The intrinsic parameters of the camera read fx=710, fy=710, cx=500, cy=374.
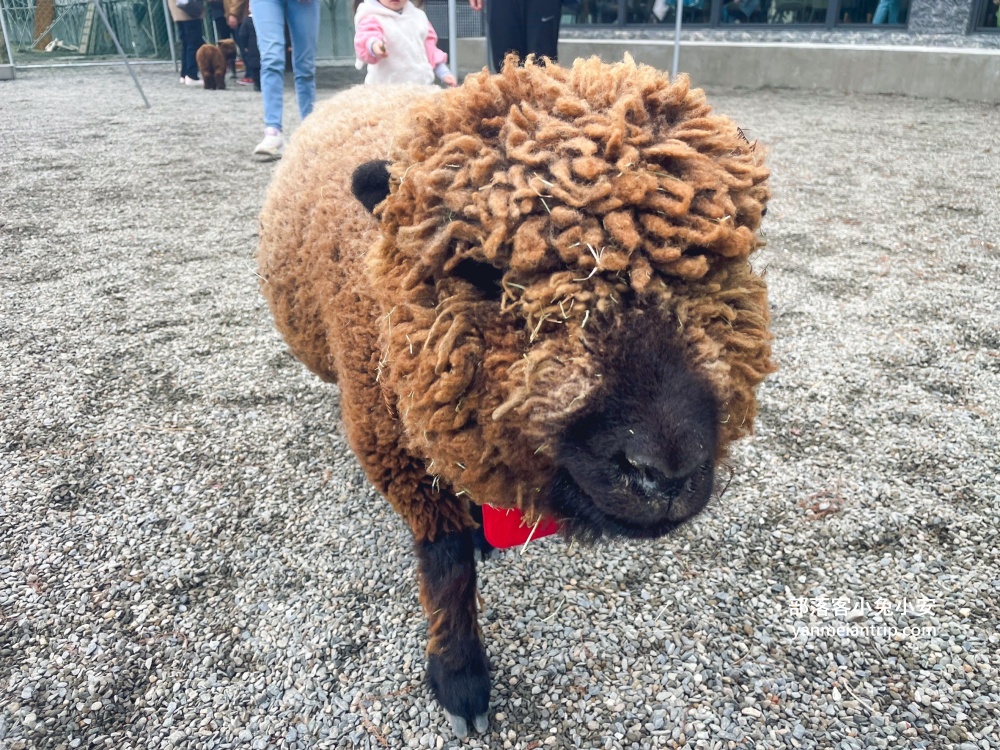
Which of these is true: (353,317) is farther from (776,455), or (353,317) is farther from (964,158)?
(964,158)

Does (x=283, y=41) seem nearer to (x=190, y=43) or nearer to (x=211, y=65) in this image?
(x=211, y=65)

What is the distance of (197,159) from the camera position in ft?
29.1

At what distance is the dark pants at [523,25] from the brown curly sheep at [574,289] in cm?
568

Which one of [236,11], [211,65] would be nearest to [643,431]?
[236,11]

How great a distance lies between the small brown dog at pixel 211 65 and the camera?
14.9 meters

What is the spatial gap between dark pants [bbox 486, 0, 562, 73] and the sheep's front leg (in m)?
5.80

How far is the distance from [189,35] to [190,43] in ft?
0.66

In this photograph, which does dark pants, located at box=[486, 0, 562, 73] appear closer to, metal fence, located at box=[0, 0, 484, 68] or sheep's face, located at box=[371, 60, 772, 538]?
sheep's face, located at box=[371, 60, 772, 538]

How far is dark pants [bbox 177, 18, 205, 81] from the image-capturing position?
15.0 m

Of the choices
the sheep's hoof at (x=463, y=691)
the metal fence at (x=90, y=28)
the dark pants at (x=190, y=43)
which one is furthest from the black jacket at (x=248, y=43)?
the sheep's hoof at (x=463, y=691)

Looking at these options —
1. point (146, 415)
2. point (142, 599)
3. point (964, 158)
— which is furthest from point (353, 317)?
point (964, 158)

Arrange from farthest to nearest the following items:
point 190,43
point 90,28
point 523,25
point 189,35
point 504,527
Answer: point 90,28, point 190,43, point 189,35, point 523,25, point 504,527

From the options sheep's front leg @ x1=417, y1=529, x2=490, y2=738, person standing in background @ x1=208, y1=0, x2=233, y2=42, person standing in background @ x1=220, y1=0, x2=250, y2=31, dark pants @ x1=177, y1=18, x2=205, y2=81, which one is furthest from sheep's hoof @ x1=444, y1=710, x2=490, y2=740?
person standing in background @ x1=208, y1=0, x2=233, y2=42

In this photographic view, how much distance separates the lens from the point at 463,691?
207 centimetres
